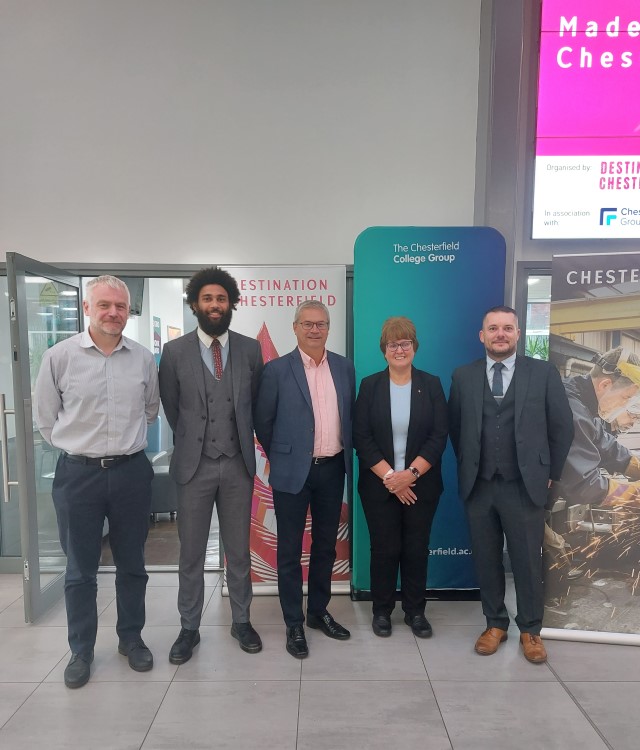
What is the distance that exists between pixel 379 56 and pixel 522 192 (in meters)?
1.36

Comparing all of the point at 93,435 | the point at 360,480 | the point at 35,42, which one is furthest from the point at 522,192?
the point at 35,42

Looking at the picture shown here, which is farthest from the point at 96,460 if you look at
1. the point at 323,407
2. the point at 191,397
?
the point at 323,407

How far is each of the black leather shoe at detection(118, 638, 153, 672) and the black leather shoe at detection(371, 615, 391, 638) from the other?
1.21 meters

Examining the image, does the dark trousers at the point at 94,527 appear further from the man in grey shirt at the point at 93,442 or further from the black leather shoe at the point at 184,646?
the black leather shoe at the point at 184,646

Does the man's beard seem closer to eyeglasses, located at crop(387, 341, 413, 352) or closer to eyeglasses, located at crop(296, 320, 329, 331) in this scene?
eyeglasses, located at crop(296, 320, 329, 331)

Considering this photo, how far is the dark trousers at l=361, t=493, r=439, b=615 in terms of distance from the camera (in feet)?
9.36

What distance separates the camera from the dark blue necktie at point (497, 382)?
2711 mm

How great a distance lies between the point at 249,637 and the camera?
280cm

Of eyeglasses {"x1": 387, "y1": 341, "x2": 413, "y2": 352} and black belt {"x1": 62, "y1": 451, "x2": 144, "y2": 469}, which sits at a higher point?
eyeglasses {"x1": 387, "y1": 341, "x2": 413, "y2": 352}

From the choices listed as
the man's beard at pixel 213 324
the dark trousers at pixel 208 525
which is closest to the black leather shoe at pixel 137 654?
the dark trousers at pixel 208 525

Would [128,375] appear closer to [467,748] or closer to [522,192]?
[467,748]

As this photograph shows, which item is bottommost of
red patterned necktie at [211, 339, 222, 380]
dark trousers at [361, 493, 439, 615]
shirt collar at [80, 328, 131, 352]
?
dark trousers at [361, 493, 439, 615]

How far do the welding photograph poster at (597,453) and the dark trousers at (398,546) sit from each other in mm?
692

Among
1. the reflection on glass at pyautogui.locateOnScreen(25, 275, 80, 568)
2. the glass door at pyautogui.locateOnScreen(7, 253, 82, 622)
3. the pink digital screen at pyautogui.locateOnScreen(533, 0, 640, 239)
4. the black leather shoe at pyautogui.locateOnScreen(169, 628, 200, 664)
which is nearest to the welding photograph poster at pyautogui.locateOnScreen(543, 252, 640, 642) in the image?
the pink digital screen at pyautogui.locateOnScreen(533, 0, 640, 239)
